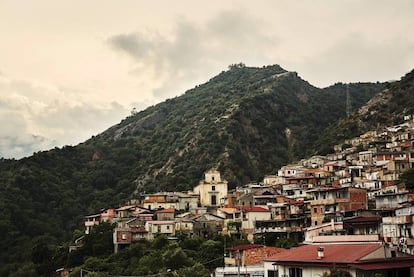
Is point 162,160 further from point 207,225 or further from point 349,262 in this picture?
point 349,262

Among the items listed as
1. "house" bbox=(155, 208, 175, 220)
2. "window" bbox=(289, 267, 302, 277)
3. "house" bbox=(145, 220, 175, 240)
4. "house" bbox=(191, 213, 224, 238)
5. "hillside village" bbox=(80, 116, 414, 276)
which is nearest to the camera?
"window" bbox=(289, 267, 302, 277)

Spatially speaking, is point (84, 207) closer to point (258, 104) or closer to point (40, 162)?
point (40, 162)

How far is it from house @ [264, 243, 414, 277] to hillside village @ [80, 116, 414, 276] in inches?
1.8

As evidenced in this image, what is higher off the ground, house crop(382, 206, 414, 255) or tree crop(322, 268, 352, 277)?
house crop(382, 206, 414, 255)

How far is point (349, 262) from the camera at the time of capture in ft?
70.5

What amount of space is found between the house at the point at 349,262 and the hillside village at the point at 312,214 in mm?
45

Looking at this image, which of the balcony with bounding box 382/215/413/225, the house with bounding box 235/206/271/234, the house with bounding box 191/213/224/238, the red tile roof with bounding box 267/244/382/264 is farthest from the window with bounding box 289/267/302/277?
the house with bounding box 191/213/224/238

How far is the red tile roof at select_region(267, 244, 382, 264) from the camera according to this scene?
2211 centimetres

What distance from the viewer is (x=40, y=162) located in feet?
379

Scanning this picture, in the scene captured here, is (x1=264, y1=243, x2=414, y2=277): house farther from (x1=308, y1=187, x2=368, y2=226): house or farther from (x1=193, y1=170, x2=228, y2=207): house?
(x1=193, y1=170, x2=228, y2=207): house

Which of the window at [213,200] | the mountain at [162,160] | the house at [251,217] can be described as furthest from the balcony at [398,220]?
the mountain at [162,160]

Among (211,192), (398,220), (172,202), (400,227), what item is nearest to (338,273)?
(400,227)

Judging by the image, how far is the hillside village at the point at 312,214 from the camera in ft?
83.8

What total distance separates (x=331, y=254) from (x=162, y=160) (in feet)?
341
